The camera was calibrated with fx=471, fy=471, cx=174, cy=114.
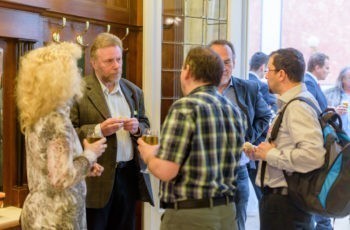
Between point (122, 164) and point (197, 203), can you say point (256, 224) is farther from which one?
point (197, 203)

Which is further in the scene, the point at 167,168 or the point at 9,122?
the point at 9,122

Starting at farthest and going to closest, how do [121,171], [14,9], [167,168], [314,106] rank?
1. [121,171]
2. [14,9]
3. [314,106]
4. [167,168]

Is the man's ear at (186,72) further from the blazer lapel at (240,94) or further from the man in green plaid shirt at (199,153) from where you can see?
the blazer lapel at (240,94)

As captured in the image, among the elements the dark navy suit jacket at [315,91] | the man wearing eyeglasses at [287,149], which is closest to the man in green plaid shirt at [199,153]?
the man wearing eyeglasses at [287,149]

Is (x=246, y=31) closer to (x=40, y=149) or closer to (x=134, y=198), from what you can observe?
(x=134, y=198)

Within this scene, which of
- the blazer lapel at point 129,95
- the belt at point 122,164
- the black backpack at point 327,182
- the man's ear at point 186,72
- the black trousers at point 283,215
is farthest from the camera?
the blazer lapel at point 129,95

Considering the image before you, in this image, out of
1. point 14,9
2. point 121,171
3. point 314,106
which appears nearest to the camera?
point 314,106

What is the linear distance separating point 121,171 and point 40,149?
93 cm

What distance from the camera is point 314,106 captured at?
2.29 meters

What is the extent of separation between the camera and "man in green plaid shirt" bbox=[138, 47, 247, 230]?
1874mm

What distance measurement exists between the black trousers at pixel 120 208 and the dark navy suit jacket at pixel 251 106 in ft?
2.66

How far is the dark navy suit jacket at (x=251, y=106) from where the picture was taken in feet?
10.1

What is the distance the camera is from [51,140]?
1902 mm

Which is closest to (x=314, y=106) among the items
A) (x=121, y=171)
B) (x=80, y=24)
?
(x=121, y=171)
